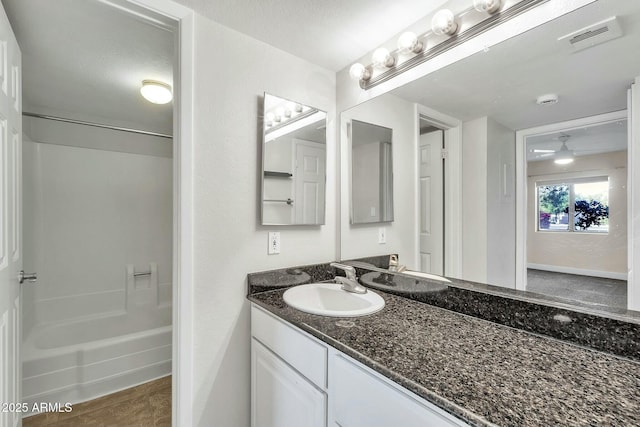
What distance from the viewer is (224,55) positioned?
54.2 inches

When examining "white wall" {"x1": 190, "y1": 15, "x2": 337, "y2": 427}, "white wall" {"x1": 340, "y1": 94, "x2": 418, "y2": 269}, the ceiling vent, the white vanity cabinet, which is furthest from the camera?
"white wall" {"x1": 340, "y1": 94, "x2": 418, "y2": 269}

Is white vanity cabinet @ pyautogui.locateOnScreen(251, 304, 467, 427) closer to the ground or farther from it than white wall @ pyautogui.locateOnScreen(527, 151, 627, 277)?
closer to the ground

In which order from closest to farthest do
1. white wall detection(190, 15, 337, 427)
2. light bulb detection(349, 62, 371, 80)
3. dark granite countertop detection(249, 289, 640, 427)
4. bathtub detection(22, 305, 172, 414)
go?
1. dark granite countertop detection(249, 289, 640, 427)
2. white wall detection(190, 15, 337, 427)
3. light bulb detection(349, 62, 371, 80)
4. bathtub detection(22, 305, 172, 414)

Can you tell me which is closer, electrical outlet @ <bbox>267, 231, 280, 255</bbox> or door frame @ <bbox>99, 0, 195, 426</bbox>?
door frame @ <bbox>99, 0, 195, 426</bbox>

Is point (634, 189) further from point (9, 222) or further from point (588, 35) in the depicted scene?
point (9, 222)

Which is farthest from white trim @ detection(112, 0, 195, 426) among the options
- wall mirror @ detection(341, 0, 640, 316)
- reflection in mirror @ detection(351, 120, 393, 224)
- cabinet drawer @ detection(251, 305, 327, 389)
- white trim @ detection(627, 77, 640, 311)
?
white trim @ detection(627, 77, 640, 311)

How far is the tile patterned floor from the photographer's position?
176 centimetres

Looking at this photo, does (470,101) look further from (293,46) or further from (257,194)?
(257,194)

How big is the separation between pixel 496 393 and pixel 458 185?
0.82 meters

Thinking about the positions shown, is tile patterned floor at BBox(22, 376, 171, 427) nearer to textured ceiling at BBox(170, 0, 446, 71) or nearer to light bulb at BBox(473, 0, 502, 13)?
textured ceiling at BBox(170, 0, 446, 71)

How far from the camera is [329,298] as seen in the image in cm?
149

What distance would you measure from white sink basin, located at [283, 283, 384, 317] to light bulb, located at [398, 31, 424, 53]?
115 cm

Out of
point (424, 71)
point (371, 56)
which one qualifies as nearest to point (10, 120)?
point (371, 56)

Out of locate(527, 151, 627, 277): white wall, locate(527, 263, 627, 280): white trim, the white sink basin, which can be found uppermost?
locate(527, 151, 627, 277): white wall
